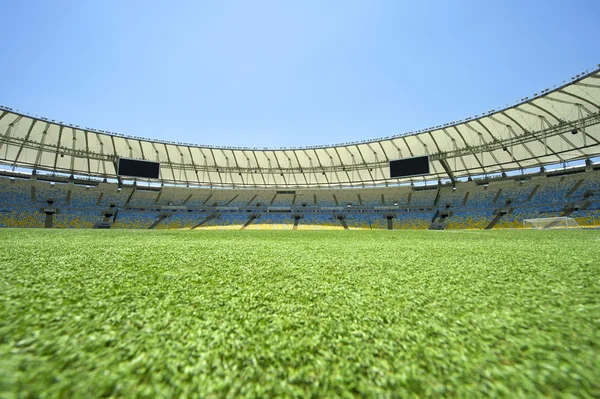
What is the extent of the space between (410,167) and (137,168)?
1171 inches

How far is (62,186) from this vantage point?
27859 millimetres

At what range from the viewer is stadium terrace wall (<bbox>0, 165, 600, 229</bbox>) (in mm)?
23505

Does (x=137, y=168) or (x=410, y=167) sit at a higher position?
(x=410, y=167)

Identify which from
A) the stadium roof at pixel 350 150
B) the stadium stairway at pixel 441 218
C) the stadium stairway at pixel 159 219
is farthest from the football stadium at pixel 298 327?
the stadium stairway at pixel 159 219

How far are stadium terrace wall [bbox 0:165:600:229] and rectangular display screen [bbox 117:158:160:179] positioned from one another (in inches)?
→ 193

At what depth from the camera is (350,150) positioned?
30.1m

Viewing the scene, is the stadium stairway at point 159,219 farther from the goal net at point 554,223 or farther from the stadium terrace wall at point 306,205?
the goal net at point 554,223

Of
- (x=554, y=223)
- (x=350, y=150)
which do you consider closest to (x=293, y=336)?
(x=554, y=223)

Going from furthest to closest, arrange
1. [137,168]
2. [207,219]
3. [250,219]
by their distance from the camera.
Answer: [250,219]
[207,219]
[137,168]

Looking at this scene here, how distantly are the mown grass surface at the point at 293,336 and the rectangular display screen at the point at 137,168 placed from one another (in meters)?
29.6

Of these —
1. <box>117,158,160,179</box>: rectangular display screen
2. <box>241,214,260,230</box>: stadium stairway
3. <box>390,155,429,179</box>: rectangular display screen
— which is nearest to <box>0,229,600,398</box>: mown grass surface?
<box>390,155,429,179</box>: rectangular display screen

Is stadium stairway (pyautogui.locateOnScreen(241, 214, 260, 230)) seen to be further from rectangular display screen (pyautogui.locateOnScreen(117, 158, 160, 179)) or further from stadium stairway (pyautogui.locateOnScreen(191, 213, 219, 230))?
rectangular display screen (pyautogui.locateOnScreen(117, 158, 160, 179))

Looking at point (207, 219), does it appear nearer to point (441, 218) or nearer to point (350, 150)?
point (350, 150)

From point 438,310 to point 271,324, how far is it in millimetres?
1042
